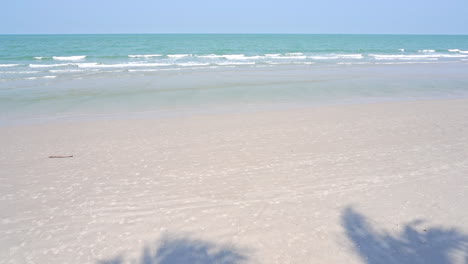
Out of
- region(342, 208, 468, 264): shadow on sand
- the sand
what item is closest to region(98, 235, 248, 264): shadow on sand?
the sand

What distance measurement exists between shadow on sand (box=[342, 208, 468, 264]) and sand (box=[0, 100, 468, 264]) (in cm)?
1

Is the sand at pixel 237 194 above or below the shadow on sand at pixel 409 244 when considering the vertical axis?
above

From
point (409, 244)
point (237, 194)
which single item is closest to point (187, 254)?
point (237, 194)

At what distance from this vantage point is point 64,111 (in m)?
9.98

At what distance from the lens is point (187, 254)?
11.3 feet

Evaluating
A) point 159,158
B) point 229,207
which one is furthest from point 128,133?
point 229,207

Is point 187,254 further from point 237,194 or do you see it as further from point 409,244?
point 409,244

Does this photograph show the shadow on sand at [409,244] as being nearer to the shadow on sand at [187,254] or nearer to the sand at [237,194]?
the sand at [237,194]

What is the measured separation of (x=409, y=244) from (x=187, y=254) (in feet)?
8.11

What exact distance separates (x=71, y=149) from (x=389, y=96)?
36.6ft

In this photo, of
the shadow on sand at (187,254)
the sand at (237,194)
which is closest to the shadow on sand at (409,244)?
the sand at (237,194)

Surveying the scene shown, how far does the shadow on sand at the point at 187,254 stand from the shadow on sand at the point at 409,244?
4.42 ft

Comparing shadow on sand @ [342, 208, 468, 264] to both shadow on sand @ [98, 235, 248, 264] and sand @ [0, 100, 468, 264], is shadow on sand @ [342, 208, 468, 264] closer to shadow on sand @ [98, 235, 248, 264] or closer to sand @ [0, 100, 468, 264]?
sand @ [0, 100, 468, 264]

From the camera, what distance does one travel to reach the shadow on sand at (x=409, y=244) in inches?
132
